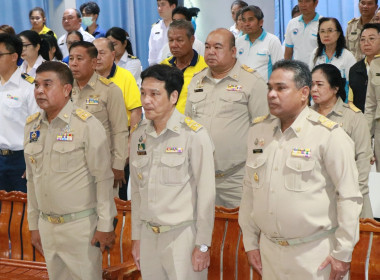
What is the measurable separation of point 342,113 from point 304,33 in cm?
245

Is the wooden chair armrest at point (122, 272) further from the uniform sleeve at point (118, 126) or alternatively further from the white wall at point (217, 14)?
the white wall at point (217, 14)

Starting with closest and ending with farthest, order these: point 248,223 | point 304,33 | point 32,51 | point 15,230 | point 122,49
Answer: point 248,223
point 15,230
point 32,51
point 122,49
point 304,33

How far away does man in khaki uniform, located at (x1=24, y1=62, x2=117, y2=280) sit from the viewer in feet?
9.82

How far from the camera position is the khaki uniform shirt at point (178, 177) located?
2707mm

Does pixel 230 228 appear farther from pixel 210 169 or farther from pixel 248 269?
pixel 210 169

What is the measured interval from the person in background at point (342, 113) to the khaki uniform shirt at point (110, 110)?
129 cm

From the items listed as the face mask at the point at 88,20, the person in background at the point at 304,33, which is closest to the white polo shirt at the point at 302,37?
the person in background at the point at 304,33

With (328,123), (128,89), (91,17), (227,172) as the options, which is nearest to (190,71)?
(128,89)

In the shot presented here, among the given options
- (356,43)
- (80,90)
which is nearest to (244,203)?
(80,90)

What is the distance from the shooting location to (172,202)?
8.95 feet

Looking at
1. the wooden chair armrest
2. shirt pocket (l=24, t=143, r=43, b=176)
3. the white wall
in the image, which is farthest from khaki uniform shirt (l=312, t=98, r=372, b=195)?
the white wall

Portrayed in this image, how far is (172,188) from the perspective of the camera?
8.96 feet

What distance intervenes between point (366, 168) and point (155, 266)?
162 centimetres

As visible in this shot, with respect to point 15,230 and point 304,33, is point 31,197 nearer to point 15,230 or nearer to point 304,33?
point 15,230
